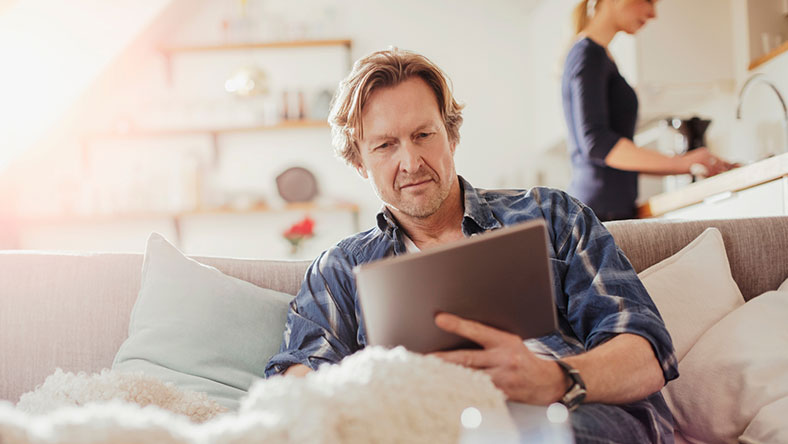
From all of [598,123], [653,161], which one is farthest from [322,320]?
[653,161]

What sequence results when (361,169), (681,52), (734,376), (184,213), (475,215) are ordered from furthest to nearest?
(184,213) → (681,52) → (361,169) → (475,215) → (734,376)

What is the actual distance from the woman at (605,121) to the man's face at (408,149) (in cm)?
91

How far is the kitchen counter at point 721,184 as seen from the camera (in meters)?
1.94

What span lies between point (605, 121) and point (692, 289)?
2.82ft

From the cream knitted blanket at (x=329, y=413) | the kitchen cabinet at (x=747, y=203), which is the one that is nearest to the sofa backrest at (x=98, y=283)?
the kitchen cabinet at (x=747, y=203)

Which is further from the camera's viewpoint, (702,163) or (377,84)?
(702,163)

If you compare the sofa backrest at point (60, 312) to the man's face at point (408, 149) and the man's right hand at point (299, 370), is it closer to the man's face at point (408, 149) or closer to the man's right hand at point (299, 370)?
the man's right hand at point (299, 370)

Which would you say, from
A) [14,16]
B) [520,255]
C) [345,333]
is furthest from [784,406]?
[14,16]

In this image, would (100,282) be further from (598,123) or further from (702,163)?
(702,163)

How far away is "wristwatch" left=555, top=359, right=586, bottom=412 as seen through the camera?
942 millimetres

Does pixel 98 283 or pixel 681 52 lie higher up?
Result: pixel 681 52

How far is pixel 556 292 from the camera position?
1205 mm

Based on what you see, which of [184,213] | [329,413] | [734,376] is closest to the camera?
[329,413]

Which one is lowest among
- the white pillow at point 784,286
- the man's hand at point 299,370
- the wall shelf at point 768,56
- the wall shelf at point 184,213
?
the man's hand at point 299,370
